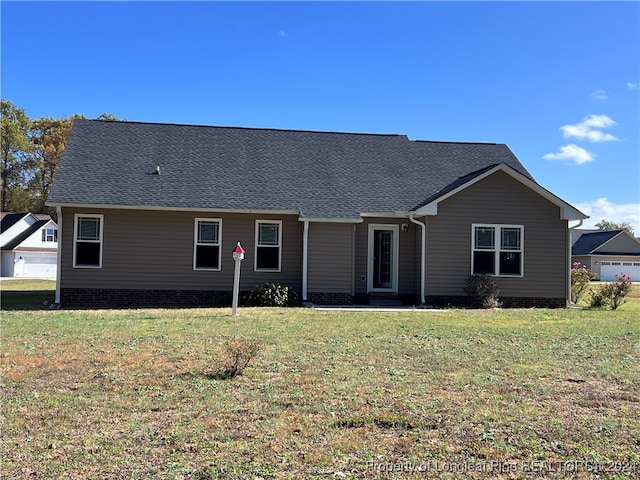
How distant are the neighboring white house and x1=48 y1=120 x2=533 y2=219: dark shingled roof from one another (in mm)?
27287

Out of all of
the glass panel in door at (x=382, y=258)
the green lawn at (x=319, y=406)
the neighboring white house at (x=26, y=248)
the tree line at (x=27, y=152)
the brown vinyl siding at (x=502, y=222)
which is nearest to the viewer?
the green lawn at (x=319, y=406)

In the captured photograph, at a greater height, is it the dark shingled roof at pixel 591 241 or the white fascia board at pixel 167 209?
the dark shingled roof at pixel 591 241

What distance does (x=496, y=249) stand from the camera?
16297 mm

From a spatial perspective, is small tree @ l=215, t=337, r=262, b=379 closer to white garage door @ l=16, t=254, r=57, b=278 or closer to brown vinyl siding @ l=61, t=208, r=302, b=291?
brown vinyl siding @ l=61, t=208, r=302, b=291

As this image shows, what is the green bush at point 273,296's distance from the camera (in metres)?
15.3

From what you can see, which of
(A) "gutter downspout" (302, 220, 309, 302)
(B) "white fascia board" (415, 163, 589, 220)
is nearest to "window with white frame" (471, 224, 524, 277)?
(B) "white fascia board" (415, 163, 589, 220)

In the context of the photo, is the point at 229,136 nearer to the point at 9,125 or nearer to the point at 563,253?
the point at 563,253

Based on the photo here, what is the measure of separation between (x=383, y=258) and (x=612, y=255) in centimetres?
4114

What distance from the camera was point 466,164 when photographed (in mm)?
19719

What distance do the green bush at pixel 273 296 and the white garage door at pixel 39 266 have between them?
32.3 m

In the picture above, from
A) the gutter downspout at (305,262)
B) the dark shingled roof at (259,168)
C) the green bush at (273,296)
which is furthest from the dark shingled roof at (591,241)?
the green bush at (273,296)

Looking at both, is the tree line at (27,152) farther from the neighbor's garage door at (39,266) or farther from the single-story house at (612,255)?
the single-story house at (612,255)

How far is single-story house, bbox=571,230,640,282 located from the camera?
50.2 metres

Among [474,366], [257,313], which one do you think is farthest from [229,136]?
[474,366]
